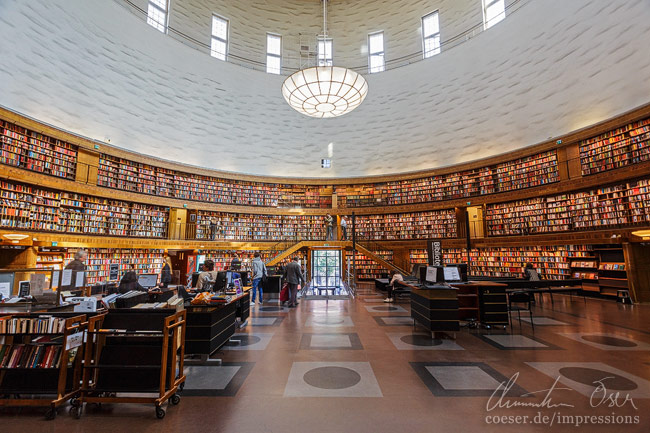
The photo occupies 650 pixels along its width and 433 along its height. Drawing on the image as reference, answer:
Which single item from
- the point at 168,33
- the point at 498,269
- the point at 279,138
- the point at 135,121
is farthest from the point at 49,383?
the point at 168,33

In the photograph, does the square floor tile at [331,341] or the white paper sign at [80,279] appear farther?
the white paper sign at [80,279]

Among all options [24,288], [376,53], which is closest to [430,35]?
[376,53]

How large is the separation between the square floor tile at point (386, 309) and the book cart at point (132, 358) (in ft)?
16.0

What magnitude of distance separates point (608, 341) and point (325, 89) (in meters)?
8.54

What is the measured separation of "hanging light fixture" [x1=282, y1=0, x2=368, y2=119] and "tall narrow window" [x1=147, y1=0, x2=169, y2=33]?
23.7 ft

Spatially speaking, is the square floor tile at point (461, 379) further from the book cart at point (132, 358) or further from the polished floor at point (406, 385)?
the book cart at point (132, 358)

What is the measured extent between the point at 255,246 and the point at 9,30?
9753 millimetres

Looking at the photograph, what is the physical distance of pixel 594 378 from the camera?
2992mm

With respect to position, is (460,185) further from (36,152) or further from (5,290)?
(36,152)

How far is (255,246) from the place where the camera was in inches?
500

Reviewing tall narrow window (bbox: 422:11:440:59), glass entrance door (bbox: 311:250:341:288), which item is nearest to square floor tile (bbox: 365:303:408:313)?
glass entrance door (bbox: 311:250:341:288)

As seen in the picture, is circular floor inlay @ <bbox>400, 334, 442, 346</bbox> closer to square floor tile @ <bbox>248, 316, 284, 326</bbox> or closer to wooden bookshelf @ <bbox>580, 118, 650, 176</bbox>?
square floor tile @ <bbox>248, 316, 284, 326</bbox>

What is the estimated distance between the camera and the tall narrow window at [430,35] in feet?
44.7

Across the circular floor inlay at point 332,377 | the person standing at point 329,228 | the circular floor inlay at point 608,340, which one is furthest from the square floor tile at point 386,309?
the person standing at point 329,228
